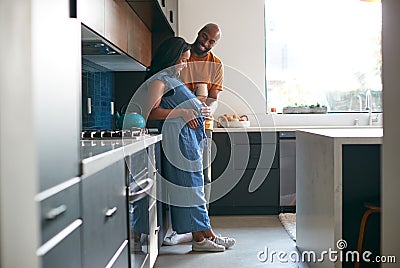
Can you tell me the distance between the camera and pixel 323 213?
271cm

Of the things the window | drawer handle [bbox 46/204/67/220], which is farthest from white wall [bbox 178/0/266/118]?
drawer handle [bbox 46/204/67/220]

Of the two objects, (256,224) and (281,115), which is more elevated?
(281,115)

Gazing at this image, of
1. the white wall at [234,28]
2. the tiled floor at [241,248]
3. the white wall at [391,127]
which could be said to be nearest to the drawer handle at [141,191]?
the tiled floor at [241,248]

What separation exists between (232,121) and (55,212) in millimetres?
3974

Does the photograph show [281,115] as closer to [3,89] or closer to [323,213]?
[323,213]

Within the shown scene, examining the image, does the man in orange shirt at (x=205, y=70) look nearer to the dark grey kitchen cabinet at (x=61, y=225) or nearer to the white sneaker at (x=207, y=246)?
the white sneaker at (x=207, y=246)

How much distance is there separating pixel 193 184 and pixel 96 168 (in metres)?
1.95

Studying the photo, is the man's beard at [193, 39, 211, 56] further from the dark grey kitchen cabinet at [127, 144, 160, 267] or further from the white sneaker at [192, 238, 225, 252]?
the white sneaker at [192, 238, 225, 252]

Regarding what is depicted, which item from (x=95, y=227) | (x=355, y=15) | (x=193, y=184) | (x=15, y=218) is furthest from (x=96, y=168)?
(x=355, y=15)

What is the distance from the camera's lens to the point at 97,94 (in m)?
3.92

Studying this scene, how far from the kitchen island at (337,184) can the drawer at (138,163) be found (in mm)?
923

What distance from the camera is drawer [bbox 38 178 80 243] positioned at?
1.15 meters

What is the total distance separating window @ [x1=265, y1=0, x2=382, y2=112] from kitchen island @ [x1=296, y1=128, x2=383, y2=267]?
2.54 metres

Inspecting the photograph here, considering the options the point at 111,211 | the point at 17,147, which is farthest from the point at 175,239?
the point at 17,147
